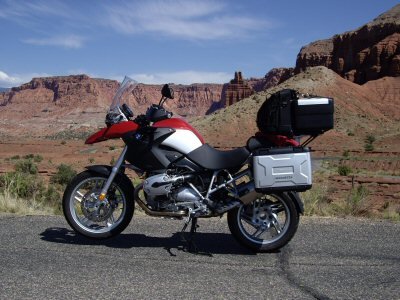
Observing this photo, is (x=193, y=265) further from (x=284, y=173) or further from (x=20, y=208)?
(x=20, y=208)

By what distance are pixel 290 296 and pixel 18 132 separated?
15132cm

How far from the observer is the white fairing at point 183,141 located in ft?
17.9

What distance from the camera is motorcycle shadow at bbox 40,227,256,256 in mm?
5500

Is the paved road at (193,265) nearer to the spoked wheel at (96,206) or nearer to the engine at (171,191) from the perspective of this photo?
the spoked wheel at (96,206)

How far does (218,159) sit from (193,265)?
118 centimetres

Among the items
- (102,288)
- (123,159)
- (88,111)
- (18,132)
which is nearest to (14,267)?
(102,288)

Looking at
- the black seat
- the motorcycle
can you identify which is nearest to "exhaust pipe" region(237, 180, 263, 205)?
the motorcycle

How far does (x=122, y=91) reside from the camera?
235 inches

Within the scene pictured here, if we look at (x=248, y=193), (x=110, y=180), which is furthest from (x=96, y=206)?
(x=248, y=193)

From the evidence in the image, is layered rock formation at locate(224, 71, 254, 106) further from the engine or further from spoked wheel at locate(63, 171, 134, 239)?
the engine

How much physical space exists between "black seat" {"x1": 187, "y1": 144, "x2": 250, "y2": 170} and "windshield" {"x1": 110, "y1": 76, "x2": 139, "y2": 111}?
44.1 inches

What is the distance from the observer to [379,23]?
11156 cm

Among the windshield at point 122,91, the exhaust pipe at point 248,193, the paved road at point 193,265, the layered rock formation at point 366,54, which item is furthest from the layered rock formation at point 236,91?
the exhaust pipe at point 248,193

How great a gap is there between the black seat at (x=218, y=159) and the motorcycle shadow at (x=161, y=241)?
2.80ft
